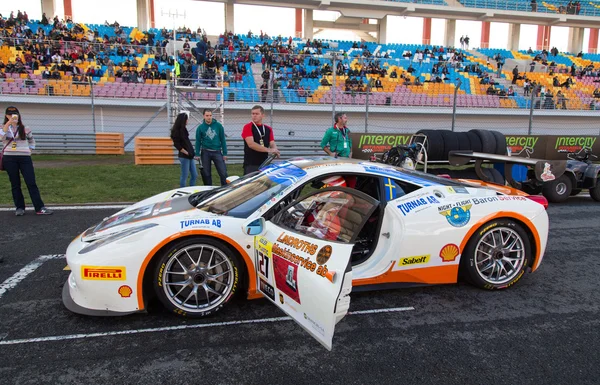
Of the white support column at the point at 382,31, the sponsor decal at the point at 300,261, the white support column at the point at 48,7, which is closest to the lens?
the sponsor decal at the point at 300,261

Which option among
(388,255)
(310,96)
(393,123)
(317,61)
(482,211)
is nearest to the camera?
(388,255)

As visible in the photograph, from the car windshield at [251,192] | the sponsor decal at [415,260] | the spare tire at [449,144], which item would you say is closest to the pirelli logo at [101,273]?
the car windshield at [251,192]

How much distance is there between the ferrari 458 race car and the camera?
9.00 ft

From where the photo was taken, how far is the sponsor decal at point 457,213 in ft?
12.0

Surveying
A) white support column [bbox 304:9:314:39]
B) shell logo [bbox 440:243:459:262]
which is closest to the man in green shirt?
shell logo [bbox 440:243:459:262]

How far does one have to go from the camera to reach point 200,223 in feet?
10.7

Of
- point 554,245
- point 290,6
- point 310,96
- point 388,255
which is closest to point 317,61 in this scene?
point 310,96

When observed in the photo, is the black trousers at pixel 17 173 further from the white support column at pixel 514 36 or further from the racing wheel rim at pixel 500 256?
the white support column at pixel 514 36

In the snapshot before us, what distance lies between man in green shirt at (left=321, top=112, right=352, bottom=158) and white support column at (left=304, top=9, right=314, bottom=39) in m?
26.7

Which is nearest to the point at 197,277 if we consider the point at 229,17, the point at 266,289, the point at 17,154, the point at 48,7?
the point at 266,289

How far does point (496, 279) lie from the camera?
386cm

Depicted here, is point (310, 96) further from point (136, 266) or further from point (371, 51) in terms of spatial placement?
point (136, 266)

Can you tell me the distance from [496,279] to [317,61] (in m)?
22.0

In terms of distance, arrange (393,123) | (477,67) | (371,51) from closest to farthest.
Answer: (393,123), (477,67), (371,51)
